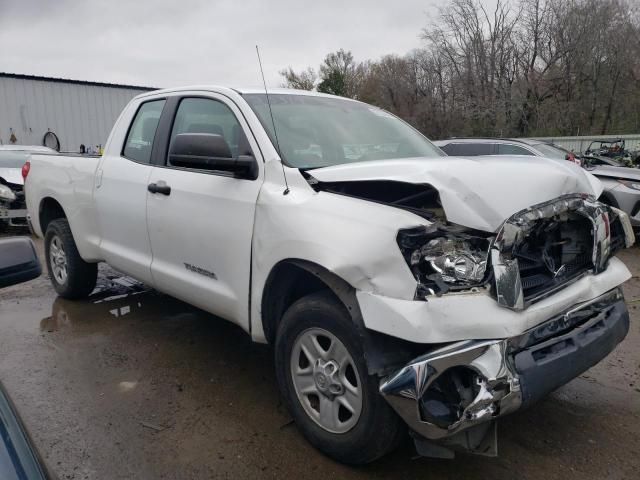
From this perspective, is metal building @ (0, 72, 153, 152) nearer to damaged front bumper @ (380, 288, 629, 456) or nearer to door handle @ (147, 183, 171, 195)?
door handle @ (147, 183, 171, 195)

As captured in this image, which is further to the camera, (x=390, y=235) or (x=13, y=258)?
(x=390, y=235)

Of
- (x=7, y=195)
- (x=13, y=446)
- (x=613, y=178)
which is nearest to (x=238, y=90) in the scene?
(x=13, y=446)

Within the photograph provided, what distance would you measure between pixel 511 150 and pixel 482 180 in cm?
884

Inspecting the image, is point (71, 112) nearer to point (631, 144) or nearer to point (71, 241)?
point (71, 241)

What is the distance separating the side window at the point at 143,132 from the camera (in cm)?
399

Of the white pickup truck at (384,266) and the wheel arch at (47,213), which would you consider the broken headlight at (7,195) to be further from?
the white pickup truck at (384,266)

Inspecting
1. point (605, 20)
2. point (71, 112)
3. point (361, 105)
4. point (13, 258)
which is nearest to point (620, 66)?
point (605, 20)

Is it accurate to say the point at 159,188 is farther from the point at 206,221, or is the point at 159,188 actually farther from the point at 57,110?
the point at 57,110

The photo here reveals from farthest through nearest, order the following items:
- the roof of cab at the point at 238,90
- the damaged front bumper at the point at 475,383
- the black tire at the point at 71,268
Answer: the black tire at the point at 71,268 < the roof of cab at the point at 238,90 < the damaged front bumper at the point at 475,383

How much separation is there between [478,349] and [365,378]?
0.53 m

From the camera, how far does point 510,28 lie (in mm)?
36688

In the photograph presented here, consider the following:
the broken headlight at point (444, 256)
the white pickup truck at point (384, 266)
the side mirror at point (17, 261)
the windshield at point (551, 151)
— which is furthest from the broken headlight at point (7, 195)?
the windshield at point (551, 151)

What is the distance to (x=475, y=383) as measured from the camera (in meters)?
2.07

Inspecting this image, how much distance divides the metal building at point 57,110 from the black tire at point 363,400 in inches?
812
